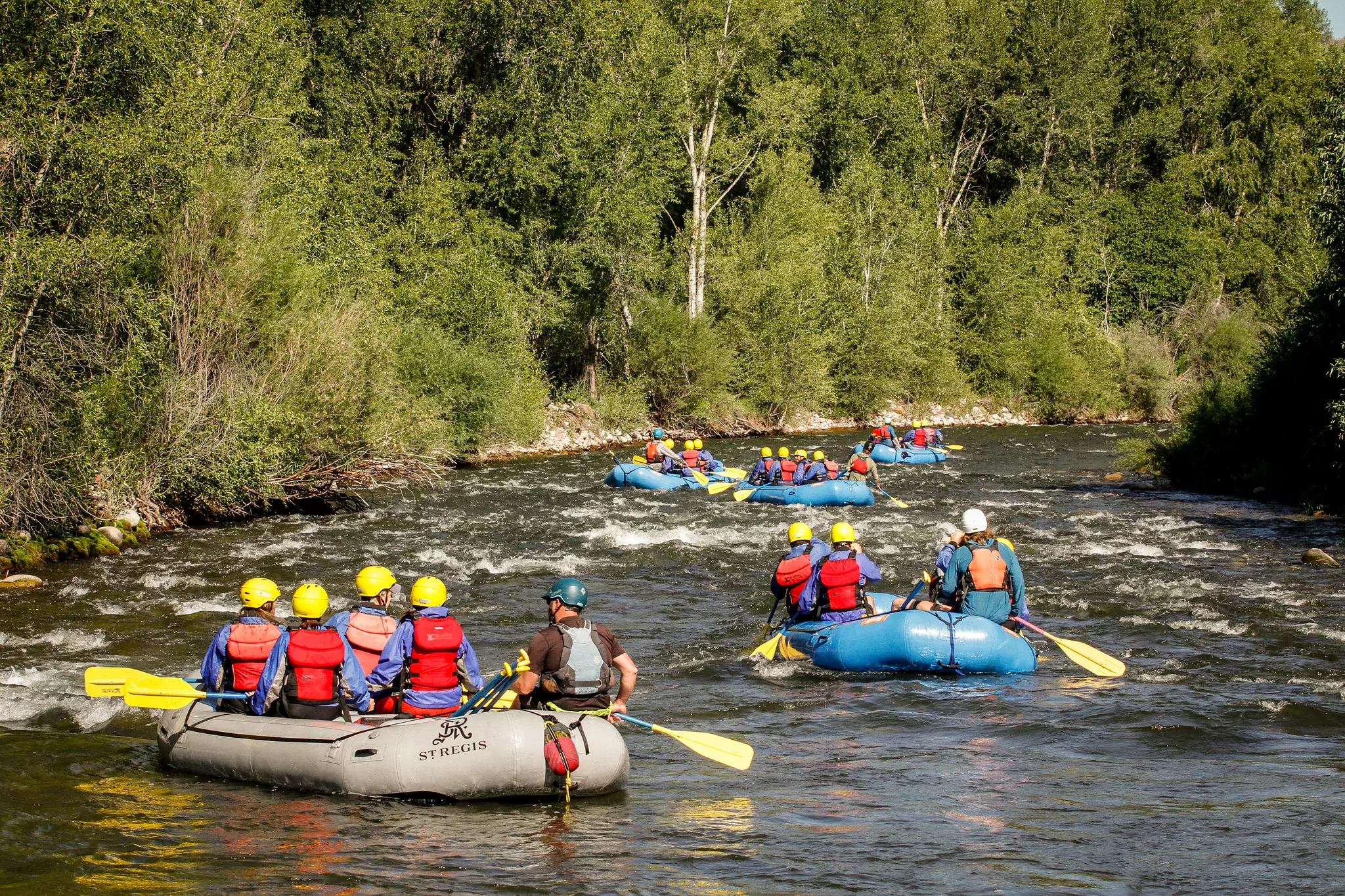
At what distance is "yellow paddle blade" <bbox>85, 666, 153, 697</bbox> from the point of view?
8.26 m

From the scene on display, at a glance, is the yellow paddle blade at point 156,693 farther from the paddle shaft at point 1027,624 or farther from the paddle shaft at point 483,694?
the paddle shaft at point 1027,624

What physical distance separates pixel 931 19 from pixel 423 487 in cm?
3637

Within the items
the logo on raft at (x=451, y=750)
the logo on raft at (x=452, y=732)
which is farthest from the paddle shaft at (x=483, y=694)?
the logo on raft at (x=451, y=750)

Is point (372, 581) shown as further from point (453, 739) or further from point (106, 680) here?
point (106, 680)

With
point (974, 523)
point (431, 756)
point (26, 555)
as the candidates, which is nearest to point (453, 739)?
point (431, 756)

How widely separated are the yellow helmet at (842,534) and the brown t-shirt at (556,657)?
3752mm

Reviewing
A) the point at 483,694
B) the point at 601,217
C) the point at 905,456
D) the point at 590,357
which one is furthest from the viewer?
the point at 590,357

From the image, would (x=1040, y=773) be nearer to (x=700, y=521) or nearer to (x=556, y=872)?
(x=556, y=872)

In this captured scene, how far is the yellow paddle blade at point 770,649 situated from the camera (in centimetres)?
1111

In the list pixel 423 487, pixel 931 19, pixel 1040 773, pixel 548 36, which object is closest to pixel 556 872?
pixel 1040 773

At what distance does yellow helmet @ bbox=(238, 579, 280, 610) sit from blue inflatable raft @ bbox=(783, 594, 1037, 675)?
4930mm

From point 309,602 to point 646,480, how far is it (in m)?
16.8

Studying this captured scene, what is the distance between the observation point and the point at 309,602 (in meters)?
7.62

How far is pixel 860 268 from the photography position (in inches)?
1743
